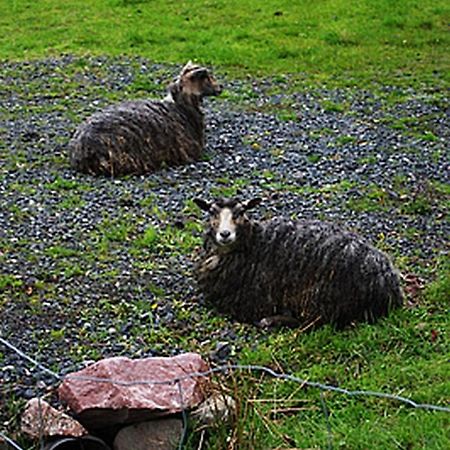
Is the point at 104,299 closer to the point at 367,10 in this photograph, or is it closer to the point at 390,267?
the point at 390,267

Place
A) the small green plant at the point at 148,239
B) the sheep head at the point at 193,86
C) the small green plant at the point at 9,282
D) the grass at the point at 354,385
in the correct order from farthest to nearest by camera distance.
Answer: the sheep head at the point at 193,86
the small green plant at the point at 148,239
the small green plant at the point at 9,282
the grass at the point at 354,385

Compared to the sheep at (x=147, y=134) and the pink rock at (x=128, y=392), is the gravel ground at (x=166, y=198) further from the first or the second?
the pink rock at (x=128, y=392)

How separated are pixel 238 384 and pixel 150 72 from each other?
9.89 meters

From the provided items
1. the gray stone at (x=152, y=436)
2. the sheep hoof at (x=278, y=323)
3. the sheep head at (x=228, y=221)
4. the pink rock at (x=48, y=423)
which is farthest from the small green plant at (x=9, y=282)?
the gray stone at (x=152, y=436)

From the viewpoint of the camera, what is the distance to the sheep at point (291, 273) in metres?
6.66

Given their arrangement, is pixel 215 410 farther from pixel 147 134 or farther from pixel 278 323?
pixel 147 134

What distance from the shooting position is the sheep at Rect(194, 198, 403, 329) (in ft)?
21.9

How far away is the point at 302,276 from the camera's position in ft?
22.2

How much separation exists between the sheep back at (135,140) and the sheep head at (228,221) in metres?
3.11

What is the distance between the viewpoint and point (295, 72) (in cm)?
1497

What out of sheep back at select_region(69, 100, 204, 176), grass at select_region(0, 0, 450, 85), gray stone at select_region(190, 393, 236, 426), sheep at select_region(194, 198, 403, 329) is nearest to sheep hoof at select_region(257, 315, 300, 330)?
sheep at select_region(194, 198, 403, 329)

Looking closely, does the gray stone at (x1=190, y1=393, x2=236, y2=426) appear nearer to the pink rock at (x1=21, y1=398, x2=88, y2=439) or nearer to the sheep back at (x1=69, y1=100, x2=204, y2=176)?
the pink rock at (x1=21, y1=398, x2=88, y2=439)

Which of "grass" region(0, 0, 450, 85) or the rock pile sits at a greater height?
the rock pile

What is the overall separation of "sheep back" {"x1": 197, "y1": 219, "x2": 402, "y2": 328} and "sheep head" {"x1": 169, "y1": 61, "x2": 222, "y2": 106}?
3.95m
